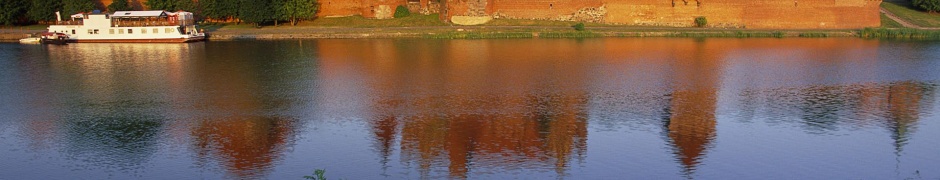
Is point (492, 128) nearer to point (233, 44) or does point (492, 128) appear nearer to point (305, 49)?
point (305, 49)

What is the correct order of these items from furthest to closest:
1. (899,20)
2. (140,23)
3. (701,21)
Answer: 1. (899,20)
2. (701,21)
3. (140,23)

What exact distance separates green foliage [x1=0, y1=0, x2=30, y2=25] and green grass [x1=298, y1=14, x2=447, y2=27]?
35.1 ft

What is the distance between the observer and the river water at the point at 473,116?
499 inches

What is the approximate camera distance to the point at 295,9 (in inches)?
1532

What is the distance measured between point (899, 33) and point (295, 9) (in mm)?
22579

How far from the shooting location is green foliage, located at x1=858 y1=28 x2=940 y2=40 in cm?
3566

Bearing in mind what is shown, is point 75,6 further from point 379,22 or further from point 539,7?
point 539,7

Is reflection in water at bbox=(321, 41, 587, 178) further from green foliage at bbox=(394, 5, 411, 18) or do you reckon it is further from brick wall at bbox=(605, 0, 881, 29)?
brick wall at bbox=(605, 0, 881, 29)

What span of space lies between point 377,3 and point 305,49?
9853mm

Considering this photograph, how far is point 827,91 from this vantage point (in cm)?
1989

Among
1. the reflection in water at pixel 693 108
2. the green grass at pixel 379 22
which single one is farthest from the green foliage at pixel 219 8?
the reflection in water at pixel 693 108

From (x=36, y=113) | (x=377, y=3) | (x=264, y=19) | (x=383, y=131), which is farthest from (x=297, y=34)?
(x=383, y=131)

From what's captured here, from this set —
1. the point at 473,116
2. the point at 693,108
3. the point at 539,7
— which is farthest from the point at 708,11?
the point at 473,116

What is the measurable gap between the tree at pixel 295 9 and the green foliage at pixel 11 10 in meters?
10.0
